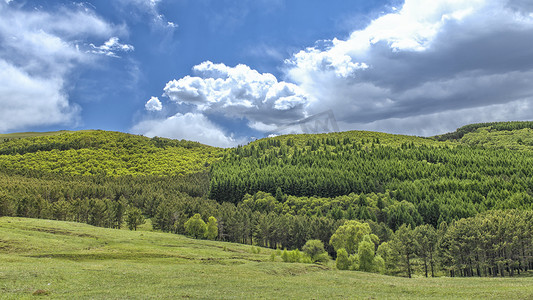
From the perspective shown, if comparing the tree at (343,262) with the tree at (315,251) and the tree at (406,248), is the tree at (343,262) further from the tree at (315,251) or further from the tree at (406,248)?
the tree at (406,248)

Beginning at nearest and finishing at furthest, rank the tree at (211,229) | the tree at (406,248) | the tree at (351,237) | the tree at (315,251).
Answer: the tree at (406,248) → the tree at (315,251) → the tree at (351,237) → the tree at (211,229)

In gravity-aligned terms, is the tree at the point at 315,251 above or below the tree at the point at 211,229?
below

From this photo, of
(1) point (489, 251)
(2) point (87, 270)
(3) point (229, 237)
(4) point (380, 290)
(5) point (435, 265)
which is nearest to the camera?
(4) point (380, 290)

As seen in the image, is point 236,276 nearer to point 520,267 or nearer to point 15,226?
point 15,226

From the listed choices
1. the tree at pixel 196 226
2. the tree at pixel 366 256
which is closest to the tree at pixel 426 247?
the tree at pixel 366 256

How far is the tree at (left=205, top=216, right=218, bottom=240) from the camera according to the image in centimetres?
15862

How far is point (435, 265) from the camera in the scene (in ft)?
390

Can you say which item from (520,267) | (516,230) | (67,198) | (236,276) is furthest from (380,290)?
(67,198)

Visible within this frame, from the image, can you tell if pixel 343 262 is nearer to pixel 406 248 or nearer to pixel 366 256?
pixel 366 256

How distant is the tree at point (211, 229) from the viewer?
15862 cm

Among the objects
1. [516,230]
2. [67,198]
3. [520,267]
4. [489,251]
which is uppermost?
[67,198]

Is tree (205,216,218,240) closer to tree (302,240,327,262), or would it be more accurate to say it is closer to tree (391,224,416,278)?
tree (302,240,327,262)

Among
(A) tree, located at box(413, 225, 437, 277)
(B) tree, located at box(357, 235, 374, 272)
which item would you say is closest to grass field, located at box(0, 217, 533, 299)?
(B) tree, located at box(357, 235, 374, 272)

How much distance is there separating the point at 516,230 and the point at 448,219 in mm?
83026
